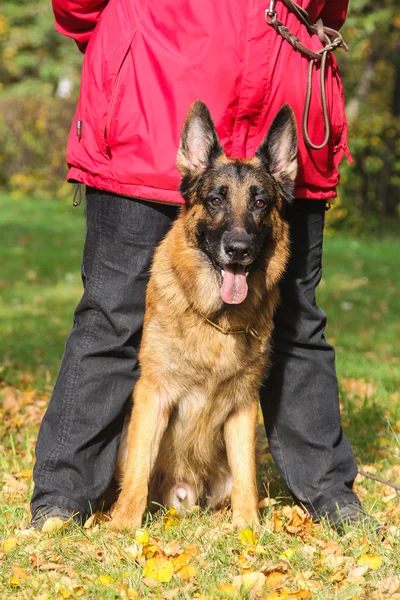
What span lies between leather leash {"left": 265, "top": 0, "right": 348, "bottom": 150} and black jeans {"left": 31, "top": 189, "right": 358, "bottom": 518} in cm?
41

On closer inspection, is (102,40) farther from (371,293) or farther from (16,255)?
(16,255)

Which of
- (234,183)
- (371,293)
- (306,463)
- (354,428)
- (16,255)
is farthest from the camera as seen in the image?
(16,255)

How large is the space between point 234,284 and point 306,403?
783 millimetres

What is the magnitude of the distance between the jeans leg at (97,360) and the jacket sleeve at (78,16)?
734 mm

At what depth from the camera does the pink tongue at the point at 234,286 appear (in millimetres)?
3322

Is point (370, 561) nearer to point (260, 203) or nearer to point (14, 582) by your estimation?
point (14, 582)

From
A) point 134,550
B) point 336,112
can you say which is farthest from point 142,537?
point 336,112

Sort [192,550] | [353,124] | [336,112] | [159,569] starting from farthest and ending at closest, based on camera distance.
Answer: [353,124] → [336,112] → [192,550] → [159,569]

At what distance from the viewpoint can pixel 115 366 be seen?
11.6 ft

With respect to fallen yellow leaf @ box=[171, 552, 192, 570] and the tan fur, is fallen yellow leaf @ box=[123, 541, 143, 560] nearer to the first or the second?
fallen yellow leaf @ box=[171, 552, 192, 570]

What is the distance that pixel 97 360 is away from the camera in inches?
138

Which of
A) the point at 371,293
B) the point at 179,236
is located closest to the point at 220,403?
the point at 179,236

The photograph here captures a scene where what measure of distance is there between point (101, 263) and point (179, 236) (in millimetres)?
365

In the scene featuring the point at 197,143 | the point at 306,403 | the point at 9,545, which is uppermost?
the point at 197,143
